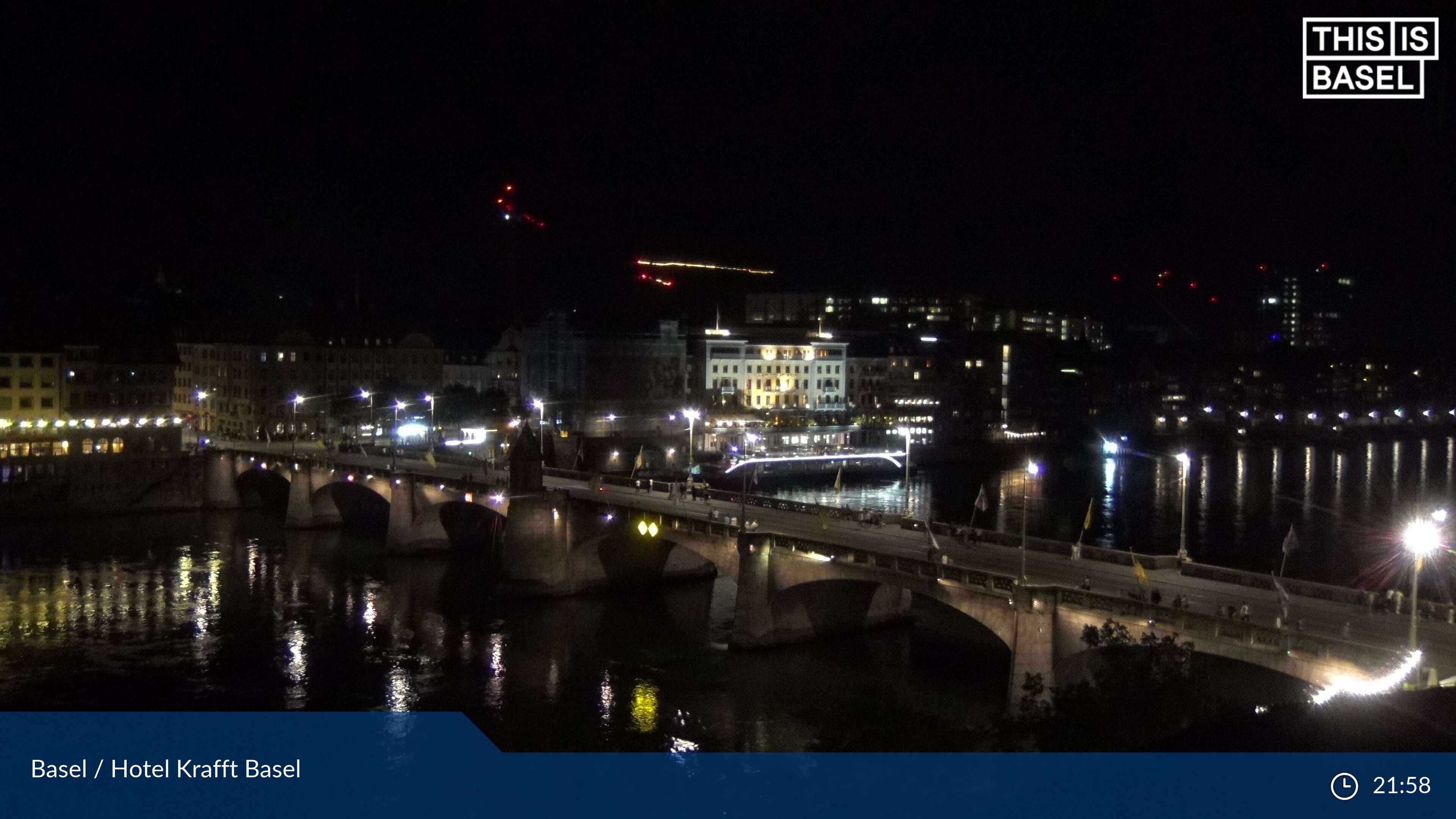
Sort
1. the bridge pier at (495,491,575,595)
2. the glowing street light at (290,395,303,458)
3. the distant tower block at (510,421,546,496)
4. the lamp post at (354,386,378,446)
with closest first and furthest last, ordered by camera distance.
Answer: the bridge pier at (495,491,575,595)
the distant tower block at (510,421,546,496)
the glowing street light at (290,395,303,458)
the lamp post at (354,386,378,446)

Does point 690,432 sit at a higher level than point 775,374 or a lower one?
lower

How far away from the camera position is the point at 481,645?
4634 centimetres

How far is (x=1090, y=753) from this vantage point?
18.1m

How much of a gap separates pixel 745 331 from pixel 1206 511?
74.1 metres

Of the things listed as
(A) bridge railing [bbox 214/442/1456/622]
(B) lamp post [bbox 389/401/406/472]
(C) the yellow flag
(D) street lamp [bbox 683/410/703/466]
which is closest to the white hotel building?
(D) street lamp [bbox 683/410/703/466]

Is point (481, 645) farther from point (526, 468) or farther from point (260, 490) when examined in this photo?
point (260, 490)

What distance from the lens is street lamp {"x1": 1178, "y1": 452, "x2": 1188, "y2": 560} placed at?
124 ft

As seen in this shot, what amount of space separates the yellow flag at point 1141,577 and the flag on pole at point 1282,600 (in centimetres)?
329

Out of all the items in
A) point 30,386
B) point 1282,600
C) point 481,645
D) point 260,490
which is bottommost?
point 481,645

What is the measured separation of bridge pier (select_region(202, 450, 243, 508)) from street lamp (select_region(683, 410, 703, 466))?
115ft

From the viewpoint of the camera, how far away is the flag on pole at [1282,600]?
1121 inches

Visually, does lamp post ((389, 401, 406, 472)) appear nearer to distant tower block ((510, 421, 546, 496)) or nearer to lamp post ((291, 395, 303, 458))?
lamp post ((291, 395, 303, 458))

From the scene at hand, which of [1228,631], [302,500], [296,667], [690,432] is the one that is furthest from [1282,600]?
[690,432]

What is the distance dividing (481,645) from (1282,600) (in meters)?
29.0
